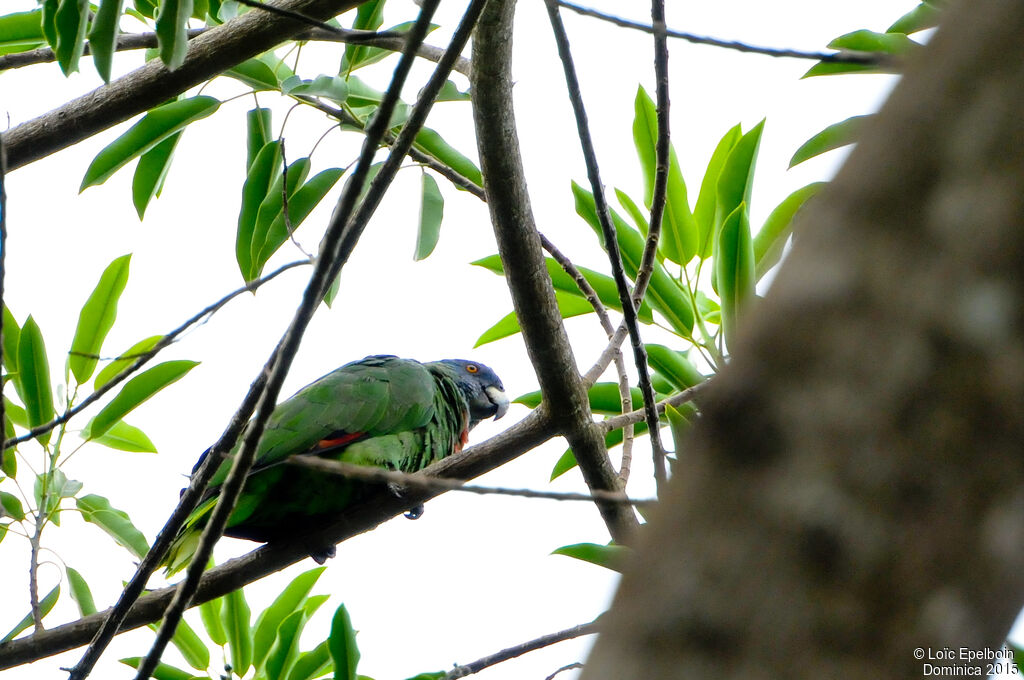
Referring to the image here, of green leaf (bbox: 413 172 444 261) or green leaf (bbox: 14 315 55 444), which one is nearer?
green leaf (bbox: 14 315 55 444)

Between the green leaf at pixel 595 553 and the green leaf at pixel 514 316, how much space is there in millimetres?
940

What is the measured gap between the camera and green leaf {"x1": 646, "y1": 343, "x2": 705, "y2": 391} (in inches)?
107

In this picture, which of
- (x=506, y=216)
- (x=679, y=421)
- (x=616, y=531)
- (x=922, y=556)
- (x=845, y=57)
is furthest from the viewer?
(x=616, y=531)

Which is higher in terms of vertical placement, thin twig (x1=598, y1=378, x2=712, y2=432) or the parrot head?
the parrot head

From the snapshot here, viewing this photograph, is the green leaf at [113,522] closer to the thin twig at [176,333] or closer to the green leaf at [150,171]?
the green leaf at [150,171]

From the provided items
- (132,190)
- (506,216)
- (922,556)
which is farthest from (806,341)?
(132,190)

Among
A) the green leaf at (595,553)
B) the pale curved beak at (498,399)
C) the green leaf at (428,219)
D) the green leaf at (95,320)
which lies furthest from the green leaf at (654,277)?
the pale curved beak at (498,399)

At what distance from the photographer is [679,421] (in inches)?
100

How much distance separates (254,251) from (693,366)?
5.09 feet

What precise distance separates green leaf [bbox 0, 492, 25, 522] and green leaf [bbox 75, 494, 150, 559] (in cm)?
29

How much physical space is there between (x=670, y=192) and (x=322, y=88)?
1278 millimetres

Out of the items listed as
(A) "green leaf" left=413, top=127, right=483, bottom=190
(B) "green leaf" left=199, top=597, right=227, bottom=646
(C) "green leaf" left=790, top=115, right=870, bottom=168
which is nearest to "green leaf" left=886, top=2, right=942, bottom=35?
(C) "green leaf" left=790, top=115, right=870, bottom=168

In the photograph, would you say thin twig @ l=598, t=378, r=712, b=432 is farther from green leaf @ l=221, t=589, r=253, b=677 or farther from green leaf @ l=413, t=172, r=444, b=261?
green leaf @ l=221, t=589, r=253, b=677

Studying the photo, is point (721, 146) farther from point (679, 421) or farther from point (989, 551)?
point (989, 551)
